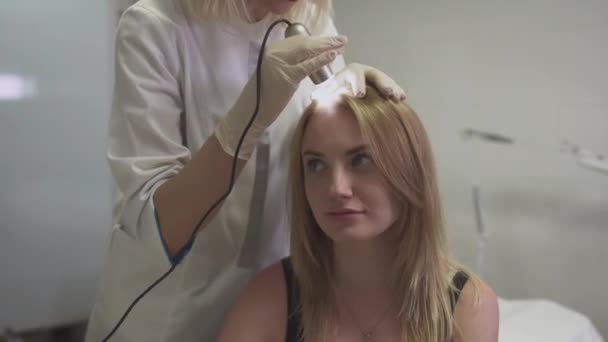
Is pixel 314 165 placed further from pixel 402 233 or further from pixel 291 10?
pixel 291 10

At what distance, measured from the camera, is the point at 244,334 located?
1023 millimetres

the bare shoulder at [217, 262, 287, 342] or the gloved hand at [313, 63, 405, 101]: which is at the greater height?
the gloved hand at [313, 63, 405, 101]

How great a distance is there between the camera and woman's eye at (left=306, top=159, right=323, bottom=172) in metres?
1.02

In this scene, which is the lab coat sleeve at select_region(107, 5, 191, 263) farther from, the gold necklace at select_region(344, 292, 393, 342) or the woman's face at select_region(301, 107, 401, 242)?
the gold necklace at select_region(344, 292, 393, 342)

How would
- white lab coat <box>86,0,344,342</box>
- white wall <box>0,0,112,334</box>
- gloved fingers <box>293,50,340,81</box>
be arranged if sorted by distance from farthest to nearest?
1. white wall <box>0,0,112,334</box>
2. white lab coat <box>86,0,344,342</box>
3. gloved fingers <box>293,50,340,81</box>

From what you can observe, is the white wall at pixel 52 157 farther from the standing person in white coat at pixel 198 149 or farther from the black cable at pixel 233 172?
the black cable at pixel 233 172

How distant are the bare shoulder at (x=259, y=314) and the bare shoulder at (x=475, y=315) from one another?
31 centimetres

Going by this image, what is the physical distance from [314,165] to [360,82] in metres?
0.17

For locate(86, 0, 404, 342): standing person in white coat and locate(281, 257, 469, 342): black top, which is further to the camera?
locate(281, 257, 469, 342): black top

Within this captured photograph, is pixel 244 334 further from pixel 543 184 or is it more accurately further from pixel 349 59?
pixel 349 59

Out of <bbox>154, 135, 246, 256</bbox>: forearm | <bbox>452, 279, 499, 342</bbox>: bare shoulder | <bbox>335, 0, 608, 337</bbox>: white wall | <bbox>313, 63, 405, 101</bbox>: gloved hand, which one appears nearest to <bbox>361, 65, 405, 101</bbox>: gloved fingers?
<bbox>313, 63, 405, 101</bbox>: gloved hand

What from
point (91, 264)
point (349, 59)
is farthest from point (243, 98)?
point (349, 59)

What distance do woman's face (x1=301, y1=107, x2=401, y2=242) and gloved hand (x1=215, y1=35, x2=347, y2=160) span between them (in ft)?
0.43

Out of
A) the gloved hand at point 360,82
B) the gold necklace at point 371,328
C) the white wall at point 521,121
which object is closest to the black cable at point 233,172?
the gloved hand at point 360,82
